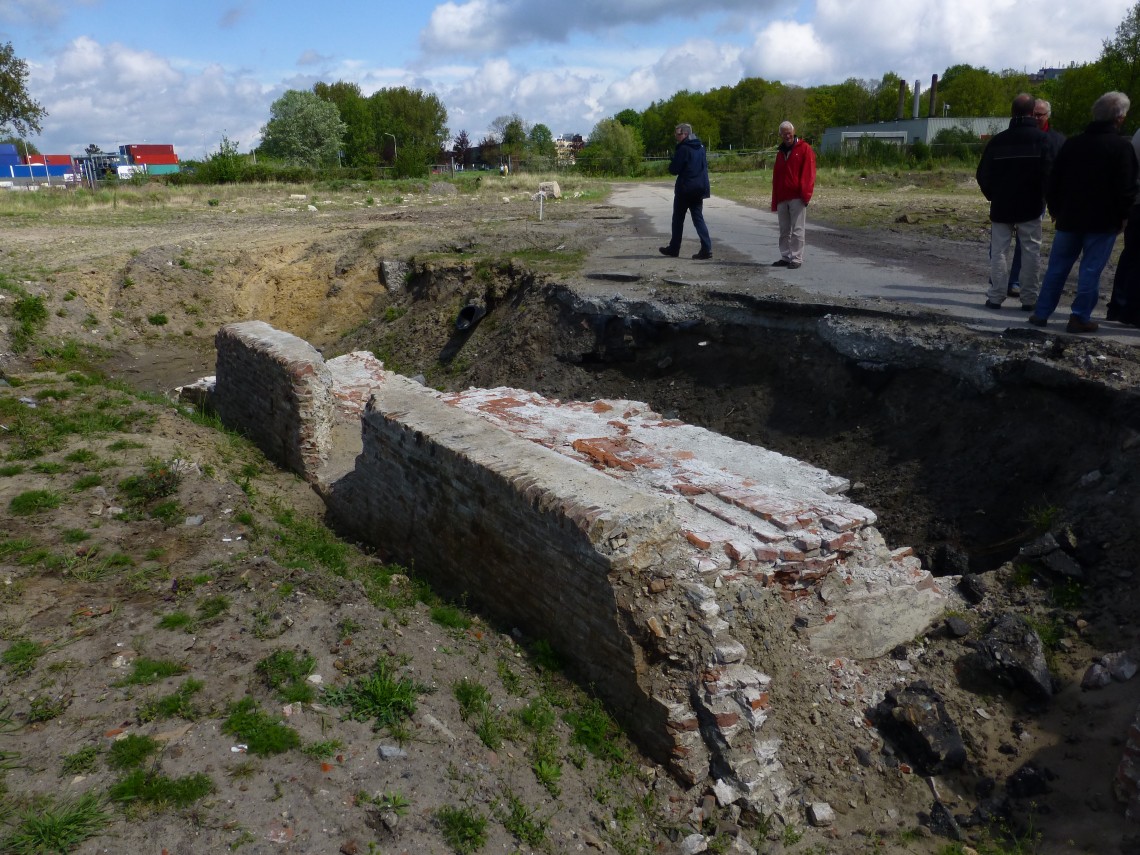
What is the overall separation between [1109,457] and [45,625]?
6736mm

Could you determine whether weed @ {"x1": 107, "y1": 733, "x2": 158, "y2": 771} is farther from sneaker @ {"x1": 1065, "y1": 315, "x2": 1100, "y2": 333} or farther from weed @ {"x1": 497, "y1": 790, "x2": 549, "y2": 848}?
sneaker @ {"x1": 1065, "y1": 315, "x2": 1100, "y2": 333}

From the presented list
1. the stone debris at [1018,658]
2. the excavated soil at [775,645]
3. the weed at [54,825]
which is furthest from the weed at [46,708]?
the stone debris at [1018,658]

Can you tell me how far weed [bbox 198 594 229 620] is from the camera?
4801mm

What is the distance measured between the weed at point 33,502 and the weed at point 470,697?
4.00m

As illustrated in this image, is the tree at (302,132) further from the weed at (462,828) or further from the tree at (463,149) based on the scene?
the weed at (462,828)

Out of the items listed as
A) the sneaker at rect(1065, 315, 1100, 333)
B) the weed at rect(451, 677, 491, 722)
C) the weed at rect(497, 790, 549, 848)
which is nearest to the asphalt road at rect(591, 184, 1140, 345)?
the sneaker at rect(1065, 315, 1100, 333)

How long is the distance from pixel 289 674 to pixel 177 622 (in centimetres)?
97

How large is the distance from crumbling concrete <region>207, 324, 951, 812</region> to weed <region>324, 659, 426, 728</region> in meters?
0.97

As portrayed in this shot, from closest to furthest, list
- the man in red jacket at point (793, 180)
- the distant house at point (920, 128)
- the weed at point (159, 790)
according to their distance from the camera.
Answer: the weed at point (159, 790), the man in red jacket at point (793, 180), the distant house at point (920, 128)

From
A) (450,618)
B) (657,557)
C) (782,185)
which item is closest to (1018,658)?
(657,557)

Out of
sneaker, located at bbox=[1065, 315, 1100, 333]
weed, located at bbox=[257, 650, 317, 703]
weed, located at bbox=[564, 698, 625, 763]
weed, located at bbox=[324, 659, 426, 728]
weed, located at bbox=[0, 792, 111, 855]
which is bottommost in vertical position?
weed, located at bbox=[564, 698, 625, 763]

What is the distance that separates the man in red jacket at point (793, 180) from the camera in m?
9.39

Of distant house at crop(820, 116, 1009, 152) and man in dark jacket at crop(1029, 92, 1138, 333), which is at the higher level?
distant house at crop(820, 116, 1009, 152)

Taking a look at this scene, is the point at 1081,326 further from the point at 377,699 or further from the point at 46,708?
the point at 46,708
